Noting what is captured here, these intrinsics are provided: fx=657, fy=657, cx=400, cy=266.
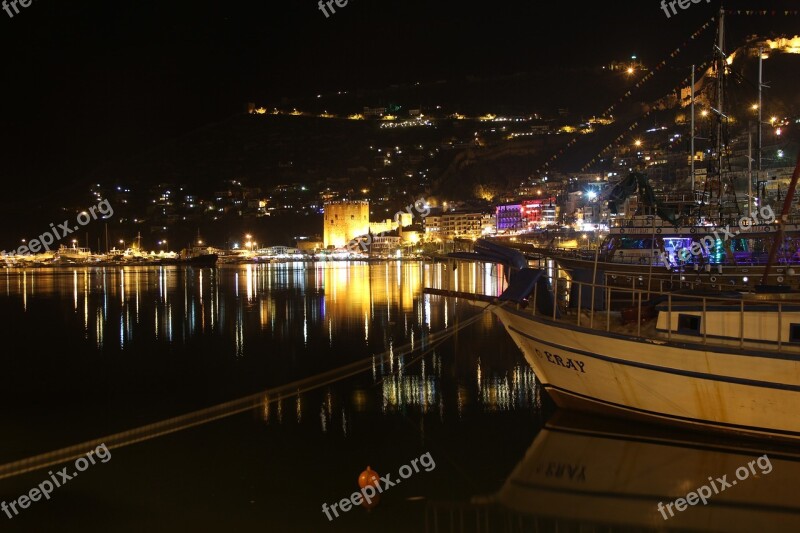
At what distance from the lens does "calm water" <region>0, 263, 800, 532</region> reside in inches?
268

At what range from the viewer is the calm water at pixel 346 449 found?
22.4 ft

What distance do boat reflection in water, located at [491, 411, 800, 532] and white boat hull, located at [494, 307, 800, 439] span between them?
13.5 inches

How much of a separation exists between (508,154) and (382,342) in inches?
4957

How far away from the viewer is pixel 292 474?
26.0 feet

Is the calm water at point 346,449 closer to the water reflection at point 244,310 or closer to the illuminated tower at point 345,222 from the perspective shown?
the water reflection at point 244,310

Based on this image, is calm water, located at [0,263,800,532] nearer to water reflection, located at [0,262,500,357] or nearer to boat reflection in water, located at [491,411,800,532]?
boat reflection in water, located at [491,411,800,532]

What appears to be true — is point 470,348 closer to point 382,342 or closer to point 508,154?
point 382,342

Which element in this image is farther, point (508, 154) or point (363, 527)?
point (508, 154)

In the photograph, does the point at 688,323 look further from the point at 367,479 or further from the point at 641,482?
the point at 367,479

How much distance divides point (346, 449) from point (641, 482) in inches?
147

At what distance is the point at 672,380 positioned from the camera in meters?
8.32

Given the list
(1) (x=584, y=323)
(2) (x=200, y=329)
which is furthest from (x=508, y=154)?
(1) (x=584, y=323)

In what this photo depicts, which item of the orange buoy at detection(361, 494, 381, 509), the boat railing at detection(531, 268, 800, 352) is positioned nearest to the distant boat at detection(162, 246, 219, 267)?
the boat railing at detection(531, 268, 800, 352)

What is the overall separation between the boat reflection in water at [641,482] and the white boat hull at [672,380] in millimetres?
344
